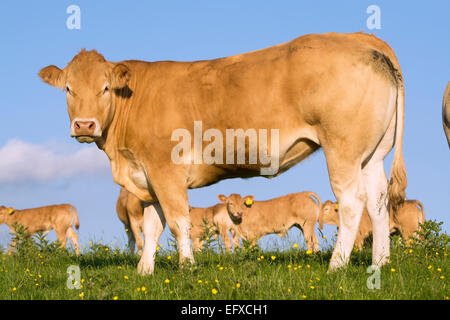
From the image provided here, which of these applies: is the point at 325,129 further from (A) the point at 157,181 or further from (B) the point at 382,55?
(A) the point at 157,181

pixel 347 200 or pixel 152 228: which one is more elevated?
pixel 347 200

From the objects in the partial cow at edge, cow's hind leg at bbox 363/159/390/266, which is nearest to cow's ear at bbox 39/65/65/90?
cow's hind leg at bbox 363/159/390/266

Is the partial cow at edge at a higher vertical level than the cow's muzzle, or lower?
higher

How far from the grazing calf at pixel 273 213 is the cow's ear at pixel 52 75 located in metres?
9.76

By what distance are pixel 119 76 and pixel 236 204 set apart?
1026 cm

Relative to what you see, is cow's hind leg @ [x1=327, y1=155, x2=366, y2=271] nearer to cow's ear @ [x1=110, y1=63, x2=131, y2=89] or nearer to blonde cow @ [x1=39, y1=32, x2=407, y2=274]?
blonde cow @ [x1=39, y1=32, x2=407, y2=274]

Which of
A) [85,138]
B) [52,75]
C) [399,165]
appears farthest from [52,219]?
[399,165]

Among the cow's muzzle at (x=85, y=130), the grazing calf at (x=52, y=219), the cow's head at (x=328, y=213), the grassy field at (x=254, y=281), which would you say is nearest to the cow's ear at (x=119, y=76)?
the cow's muzzle at (x=85, y=130)

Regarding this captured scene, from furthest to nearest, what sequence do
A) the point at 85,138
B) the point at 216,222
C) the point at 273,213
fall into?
the point at 216,222 < the point at 273,213 < the point at 85,138

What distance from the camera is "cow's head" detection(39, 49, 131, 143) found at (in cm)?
701

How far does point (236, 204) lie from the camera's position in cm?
1709

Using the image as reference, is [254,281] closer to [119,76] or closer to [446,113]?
[119,76]

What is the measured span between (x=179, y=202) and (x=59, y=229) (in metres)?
14.0

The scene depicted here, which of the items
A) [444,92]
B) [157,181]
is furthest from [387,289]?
[444,92]
